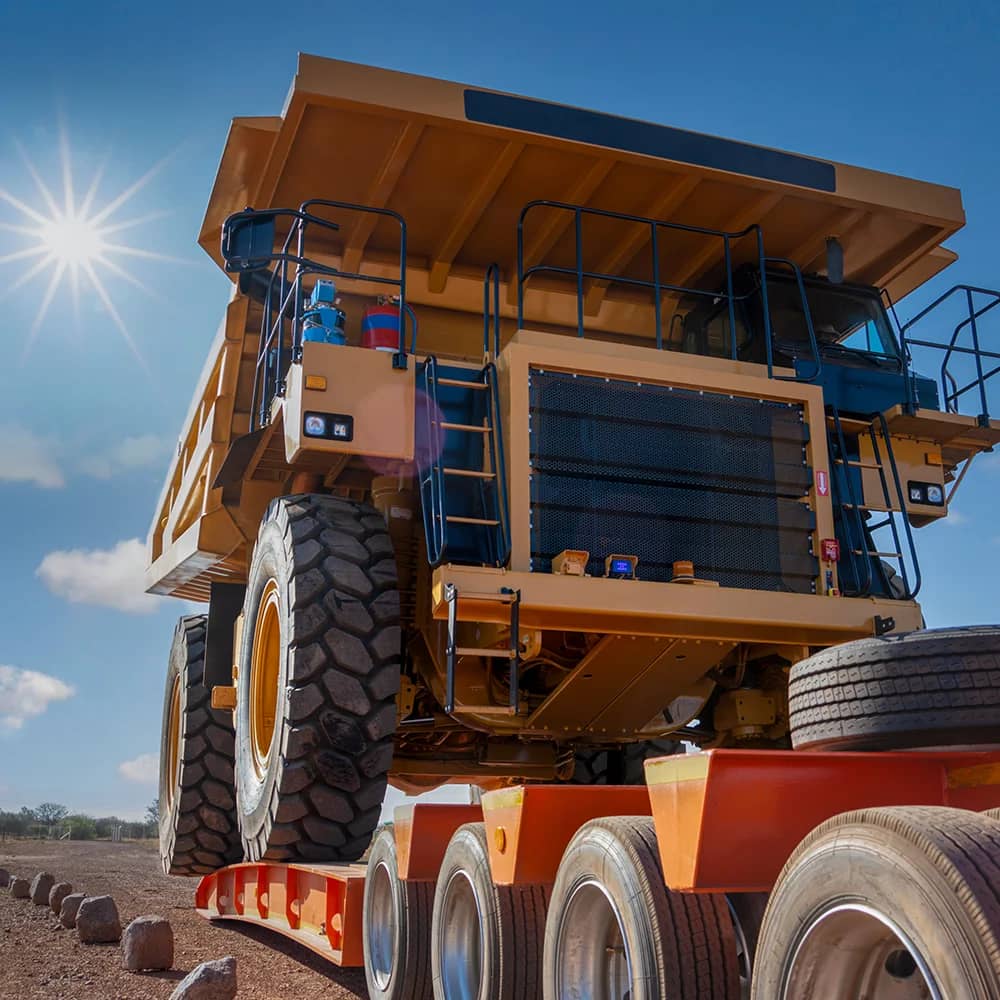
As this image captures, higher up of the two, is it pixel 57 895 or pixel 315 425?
pixel 315 425

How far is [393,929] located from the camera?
4.54 meters

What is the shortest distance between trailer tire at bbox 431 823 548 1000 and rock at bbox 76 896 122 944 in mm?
3660

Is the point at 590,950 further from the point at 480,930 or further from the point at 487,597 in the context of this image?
the point at 487,597

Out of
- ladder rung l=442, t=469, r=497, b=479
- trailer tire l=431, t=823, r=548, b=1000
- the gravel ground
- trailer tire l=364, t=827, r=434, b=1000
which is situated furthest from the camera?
the gravel ground

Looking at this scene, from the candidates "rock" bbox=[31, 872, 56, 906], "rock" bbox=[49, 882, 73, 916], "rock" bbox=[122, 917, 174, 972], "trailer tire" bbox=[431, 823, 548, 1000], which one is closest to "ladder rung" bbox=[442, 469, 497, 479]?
"trailer tire" bbox=[431, 823, 548, 1000]

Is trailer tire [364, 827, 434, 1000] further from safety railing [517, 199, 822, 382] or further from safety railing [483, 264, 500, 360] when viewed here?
safety railing [517, 199, 822, 382]

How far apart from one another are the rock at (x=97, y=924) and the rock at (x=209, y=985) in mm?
2758

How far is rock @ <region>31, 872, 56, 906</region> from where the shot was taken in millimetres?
9281

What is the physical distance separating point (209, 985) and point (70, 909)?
3.89m

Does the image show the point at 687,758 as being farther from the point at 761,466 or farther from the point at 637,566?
the point at 761,466

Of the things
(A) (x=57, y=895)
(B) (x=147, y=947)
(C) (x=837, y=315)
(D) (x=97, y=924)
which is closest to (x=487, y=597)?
(B) (x=147, y=947)

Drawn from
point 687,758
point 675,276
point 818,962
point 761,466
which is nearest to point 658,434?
point 761,466

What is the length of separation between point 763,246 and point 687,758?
4.64m

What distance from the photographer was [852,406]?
6.39 metres
